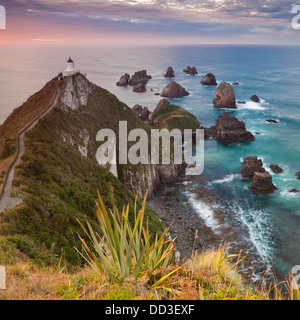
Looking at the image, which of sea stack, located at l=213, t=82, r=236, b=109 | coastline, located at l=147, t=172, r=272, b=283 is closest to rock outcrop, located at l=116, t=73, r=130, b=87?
sea stack, located at l=213, t=82, r=236, b=109

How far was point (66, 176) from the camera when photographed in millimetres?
23688

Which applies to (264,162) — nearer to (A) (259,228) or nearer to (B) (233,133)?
(B) (233,133)

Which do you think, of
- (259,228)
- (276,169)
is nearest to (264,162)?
(276,169)

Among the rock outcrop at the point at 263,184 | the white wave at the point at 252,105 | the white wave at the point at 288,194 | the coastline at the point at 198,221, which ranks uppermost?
the white wave at the point at 252,105

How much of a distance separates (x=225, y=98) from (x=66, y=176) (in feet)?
266

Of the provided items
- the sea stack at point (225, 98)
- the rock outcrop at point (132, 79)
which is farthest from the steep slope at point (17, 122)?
the rock outcrop at point (132, 79)

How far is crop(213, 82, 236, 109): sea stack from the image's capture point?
305ft

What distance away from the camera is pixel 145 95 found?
117625 mm

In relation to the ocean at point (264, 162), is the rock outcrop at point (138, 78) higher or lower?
higher

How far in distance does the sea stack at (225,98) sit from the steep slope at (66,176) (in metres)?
50.1

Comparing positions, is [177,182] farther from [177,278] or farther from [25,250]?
[177,278]

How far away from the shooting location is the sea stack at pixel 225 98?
305 feet

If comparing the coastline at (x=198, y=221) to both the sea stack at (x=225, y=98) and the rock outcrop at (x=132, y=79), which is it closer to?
the sea stack at (x=225, y=98)
